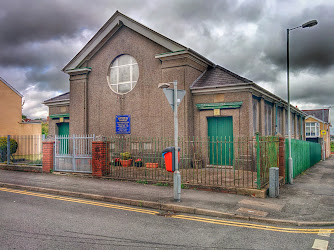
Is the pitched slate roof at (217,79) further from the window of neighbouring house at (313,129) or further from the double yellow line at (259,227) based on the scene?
the window of neighbouring house at (313,129)

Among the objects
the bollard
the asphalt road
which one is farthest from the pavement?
the asphalt road

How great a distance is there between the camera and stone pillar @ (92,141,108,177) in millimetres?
12109

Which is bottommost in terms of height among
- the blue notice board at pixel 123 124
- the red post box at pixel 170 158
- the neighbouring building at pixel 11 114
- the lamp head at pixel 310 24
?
the red post box at pixel 170 158

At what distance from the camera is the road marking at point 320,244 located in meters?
5.11

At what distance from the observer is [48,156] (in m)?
13.8

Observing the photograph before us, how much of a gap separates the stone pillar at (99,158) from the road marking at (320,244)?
862 cm

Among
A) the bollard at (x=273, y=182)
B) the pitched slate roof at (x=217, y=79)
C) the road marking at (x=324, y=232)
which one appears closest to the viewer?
the road marking at (x=324, y=232)

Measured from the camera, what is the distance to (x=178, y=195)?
8219 mm

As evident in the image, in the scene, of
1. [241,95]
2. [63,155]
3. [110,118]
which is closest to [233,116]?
[241,95]

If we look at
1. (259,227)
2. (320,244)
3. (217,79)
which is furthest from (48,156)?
(320,244)

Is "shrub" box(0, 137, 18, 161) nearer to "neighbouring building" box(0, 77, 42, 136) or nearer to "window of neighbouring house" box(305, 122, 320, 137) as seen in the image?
"neighbouring building" box(0, 77, 42, 136)

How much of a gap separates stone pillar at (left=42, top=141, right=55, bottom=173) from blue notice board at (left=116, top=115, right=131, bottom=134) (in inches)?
156

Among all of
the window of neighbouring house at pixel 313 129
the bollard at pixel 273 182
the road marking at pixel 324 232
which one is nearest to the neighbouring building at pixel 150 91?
the bollard at pixel 273 182

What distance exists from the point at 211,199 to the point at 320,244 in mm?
3530
